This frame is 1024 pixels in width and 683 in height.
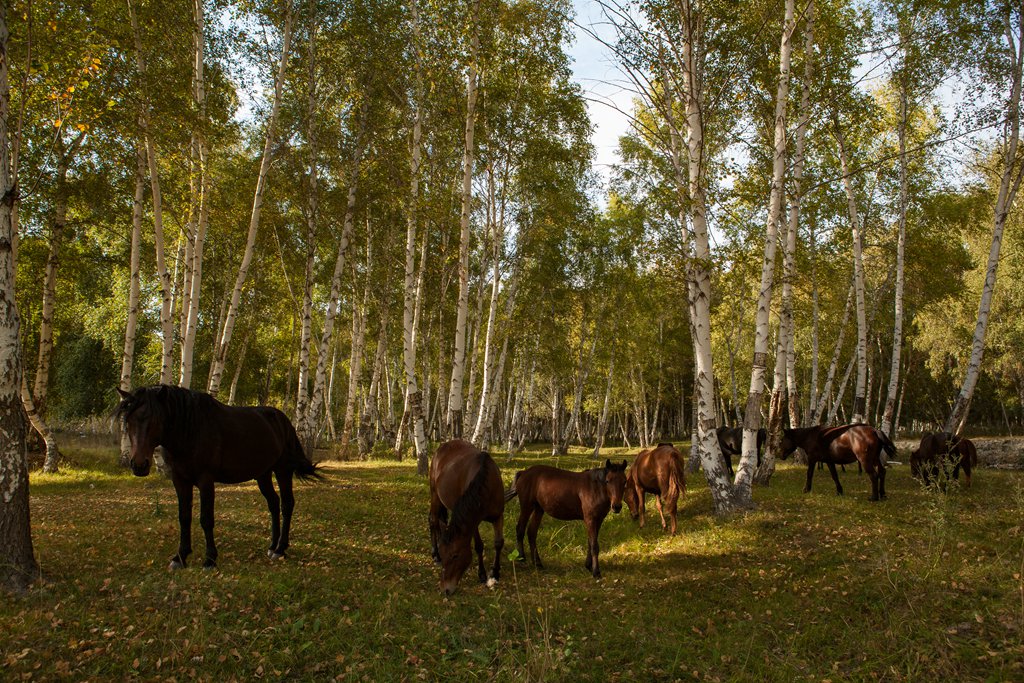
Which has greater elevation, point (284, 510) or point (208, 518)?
point (208, 518)

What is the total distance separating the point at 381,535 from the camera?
11.4m

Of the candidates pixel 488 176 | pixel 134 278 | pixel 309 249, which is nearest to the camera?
pixel 134 278

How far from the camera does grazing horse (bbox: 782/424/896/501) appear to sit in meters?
13.4

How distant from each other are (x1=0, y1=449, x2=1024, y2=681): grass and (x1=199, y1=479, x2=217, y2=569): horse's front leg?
222 mm

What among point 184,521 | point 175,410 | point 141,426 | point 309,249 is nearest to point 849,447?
point 184,521

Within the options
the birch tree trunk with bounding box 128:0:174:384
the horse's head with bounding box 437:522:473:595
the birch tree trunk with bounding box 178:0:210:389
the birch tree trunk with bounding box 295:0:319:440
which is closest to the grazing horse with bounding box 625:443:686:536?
the horse's head with bounding box 437:522:473:595

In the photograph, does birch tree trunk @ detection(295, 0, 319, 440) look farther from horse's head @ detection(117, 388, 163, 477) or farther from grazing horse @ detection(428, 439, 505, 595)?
horse's head @ detection(117, 388, 163, 477)

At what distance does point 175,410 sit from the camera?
7.77 m

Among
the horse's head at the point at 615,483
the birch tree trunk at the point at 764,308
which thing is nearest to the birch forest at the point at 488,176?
the birch tree trunk at the point at 764,308

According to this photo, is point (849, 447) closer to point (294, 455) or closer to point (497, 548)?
point (497, 548)

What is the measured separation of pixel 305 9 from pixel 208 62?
4.07m

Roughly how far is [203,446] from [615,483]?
255 inches

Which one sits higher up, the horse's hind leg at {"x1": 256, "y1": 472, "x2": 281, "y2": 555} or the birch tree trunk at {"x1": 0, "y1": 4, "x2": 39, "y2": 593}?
the birch tree trunk at {"x1": 0, "y1": 4, "x2": 39, "y2": 593}

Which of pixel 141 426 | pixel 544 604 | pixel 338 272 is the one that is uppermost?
pixel 338 272
